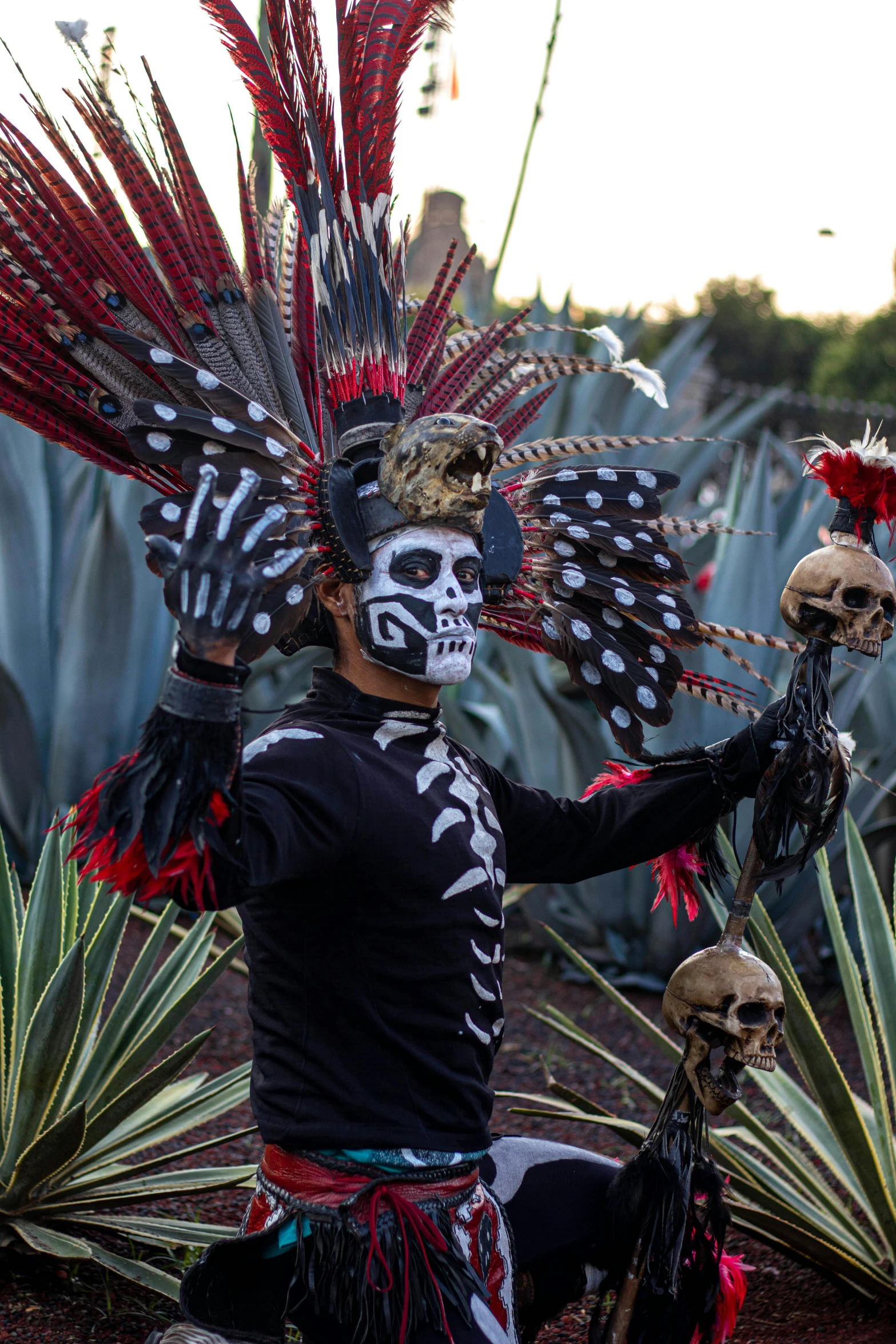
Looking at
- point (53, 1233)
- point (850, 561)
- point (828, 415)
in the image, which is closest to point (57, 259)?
point (850, 561)

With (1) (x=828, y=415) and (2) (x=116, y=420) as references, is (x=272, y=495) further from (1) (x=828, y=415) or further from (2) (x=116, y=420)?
(1) (x=828, y=415)

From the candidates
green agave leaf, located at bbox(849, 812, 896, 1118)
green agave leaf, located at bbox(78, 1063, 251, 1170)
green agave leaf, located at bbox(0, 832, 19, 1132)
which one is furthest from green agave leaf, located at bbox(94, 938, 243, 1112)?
green agave leaf, located at bbox(849, 812, 896, 1118)

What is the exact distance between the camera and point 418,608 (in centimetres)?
169

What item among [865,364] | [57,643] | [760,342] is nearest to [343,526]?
[57,643]

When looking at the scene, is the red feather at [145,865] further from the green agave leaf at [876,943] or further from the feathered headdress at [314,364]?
the green agave leaf at [876,943]

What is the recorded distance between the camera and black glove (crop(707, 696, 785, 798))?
1949mm

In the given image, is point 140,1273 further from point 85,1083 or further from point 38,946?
point 38,946

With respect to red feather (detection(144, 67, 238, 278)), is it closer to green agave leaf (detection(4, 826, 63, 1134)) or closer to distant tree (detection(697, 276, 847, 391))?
green agave leaf (detection(4, 826, 63, 1134))

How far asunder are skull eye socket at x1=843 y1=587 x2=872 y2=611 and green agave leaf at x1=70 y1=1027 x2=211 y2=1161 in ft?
4.00

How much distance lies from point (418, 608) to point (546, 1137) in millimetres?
2053

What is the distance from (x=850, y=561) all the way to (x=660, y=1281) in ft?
3.44

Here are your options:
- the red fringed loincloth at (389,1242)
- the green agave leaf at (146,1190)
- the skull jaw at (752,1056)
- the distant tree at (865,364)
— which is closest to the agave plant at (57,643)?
the green agave leaf at (146,1190)

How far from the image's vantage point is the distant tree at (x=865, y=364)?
2730cm

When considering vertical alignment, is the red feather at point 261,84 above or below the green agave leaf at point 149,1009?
above
